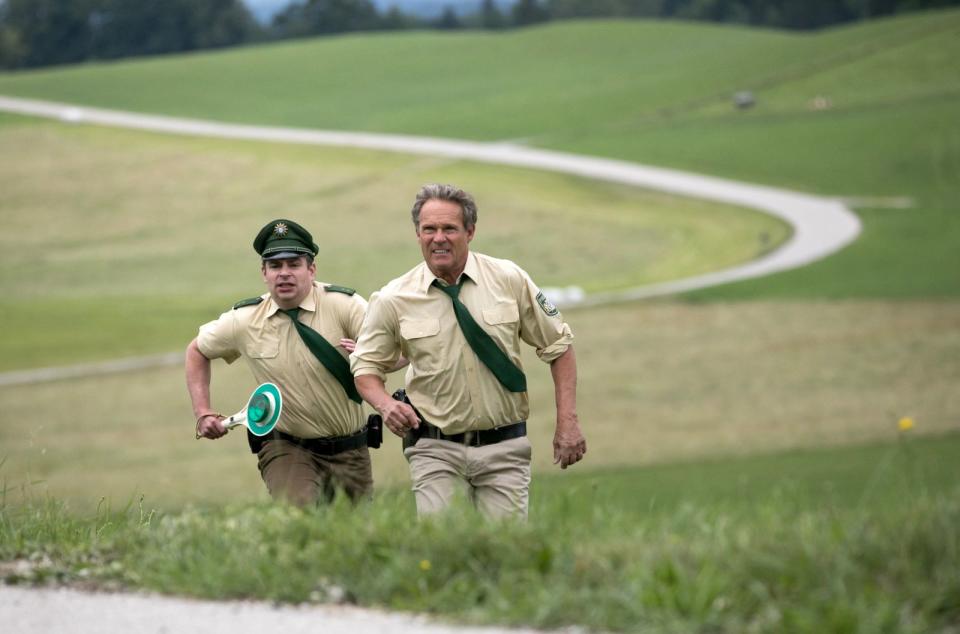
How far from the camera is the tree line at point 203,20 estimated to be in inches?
5379

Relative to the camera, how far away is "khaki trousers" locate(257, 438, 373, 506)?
23.8ft

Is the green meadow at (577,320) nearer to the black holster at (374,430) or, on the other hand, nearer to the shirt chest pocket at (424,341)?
the shirt chest pocket at (424,341)

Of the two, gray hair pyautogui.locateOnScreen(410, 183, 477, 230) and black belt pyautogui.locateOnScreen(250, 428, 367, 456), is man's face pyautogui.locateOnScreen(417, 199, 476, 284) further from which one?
black belt pyautogui.locateOnScreen(250, 428, 367, 456)

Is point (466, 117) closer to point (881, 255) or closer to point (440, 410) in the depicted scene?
Result: point (881, 255)

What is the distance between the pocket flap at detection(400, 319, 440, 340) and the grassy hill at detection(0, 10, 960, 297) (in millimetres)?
26967

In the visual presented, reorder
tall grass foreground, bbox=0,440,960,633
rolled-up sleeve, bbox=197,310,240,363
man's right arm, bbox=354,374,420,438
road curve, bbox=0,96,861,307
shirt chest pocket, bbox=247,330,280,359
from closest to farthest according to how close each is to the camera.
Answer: tall grass foreground, bbox=0,440,960,633 < man's right arm, bbox=354,374,420,438 < shirt chest pocket, bbox=247,330,280,359 < rolled-up sleeve, bbox=197,310,240,363 < road curve, bbox=0,96,861,307

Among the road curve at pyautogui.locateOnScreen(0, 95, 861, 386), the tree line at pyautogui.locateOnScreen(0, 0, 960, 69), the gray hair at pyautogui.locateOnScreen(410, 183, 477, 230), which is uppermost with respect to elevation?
the tree line at pyautogui.locateOnScreen(0, 0, 960, 69)

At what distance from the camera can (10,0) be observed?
14300 centimetres

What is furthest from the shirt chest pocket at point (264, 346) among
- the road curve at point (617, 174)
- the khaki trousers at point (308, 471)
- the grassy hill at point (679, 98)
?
the grassy hill at point (679, 98)

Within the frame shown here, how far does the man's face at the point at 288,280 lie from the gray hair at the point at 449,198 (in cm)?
96

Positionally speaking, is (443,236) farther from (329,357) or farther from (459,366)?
(329,357)

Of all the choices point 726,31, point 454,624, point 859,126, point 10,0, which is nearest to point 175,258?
point 859,126

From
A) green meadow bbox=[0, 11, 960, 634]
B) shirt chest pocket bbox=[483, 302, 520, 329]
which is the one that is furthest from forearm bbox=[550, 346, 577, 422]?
green meadow bbox=[0, 11, 960, 634]

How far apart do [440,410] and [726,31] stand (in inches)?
3944
